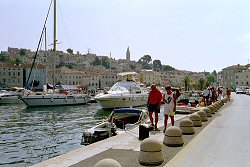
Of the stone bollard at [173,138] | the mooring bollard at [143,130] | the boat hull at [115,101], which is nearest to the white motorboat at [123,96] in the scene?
the boat hull at [115,101]

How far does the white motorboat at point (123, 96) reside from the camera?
47.3 metres

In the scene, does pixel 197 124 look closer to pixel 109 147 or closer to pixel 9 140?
pixel 109 147

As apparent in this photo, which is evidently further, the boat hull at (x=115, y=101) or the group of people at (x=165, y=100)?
the boat hull at (x=115, y=101)

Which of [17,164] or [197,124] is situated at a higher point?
[197,124]

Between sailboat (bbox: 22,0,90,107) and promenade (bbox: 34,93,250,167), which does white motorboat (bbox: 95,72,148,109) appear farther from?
promenade (bbox: 34,93,250,167)

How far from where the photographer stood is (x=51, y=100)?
180 feet

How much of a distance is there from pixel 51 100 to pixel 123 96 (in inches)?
500

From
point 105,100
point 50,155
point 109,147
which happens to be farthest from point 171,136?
point 105,100

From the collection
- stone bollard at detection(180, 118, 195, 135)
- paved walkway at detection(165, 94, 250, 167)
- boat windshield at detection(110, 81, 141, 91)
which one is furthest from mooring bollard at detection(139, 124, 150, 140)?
boat windshield at detection(110, 81, 141, 91)

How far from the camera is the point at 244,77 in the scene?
167m

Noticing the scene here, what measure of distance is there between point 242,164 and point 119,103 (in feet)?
128

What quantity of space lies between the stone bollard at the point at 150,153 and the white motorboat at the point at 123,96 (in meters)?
37.9

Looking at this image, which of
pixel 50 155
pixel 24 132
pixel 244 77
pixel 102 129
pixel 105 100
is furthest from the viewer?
pixel 244 77

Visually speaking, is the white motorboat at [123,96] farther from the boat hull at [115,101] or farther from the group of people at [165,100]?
the group of people at [165,100]
